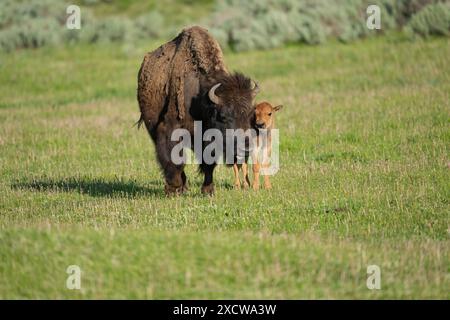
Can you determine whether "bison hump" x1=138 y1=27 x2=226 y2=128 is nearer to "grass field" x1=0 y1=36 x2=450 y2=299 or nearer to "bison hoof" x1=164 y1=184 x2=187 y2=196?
"bison hoof" x1=164 y1=184 x2=187 y2=196

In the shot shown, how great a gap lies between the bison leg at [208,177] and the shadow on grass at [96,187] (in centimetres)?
79

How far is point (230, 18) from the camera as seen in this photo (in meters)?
30.5

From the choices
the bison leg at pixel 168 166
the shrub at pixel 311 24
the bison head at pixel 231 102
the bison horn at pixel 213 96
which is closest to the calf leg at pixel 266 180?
the bison leg at pixel 168 166

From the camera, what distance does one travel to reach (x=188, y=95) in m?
13.1

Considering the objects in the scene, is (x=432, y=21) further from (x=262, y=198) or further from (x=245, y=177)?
(x=262, y=198)

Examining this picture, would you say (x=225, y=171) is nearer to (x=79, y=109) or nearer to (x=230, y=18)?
(x=79, y=109)

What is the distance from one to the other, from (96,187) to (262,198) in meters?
3.26

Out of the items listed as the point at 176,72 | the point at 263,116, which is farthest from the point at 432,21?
the point at 176,72

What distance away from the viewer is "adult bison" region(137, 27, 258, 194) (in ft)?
40.0

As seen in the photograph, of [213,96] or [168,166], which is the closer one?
[213,96]

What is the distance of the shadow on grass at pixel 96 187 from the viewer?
13.8 metres

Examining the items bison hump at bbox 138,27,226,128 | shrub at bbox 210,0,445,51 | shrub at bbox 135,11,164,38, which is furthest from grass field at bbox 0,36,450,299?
shrub at bbox 135,11,164,38

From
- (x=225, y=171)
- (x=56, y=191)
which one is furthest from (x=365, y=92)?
(x=56, y=191)

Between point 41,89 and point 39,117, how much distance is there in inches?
171
